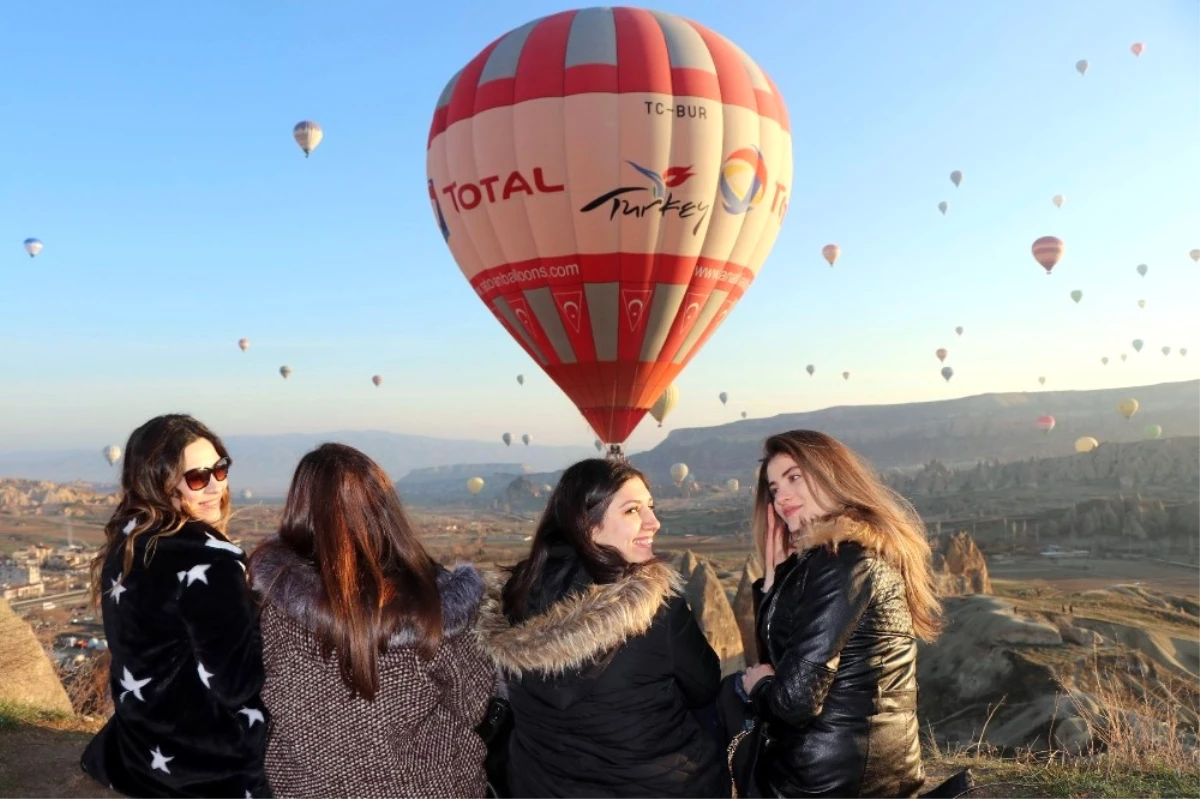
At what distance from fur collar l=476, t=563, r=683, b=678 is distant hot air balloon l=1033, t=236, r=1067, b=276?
3874cm

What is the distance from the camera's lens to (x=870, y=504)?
3.25 meters

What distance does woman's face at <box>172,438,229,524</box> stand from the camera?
10.0ft

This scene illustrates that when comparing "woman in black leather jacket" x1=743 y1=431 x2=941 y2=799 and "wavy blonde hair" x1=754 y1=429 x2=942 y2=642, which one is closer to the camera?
"woman in black leather jacket" x1=743 y1=431 x2=941 y2=799

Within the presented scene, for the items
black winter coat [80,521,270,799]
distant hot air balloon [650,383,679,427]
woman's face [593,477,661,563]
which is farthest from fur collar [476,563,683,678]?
distant hot air balloon [650,383,679,427]

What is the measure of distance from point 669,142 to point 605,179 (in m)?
1.32

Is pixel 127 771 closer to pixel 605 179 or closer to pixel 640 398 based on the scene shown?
pixel 605 179

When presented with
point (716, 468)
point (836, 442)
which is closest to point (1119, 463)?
point (716, 468)

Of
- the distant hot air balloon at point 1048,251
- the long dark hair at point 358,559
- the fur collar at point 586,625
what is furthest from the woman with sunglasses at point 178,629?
the distant hot air balloon at point 1048,251

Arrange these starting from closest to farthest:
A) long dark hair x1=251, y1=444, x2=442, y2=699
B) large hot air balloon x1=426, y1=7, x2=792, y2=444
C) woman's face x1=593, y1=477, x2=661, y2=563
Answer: long dark hair x1=251, y1=444, x2=442, y2=699, woman's face x1=593, y1=477, x2=661, y2=563, large hot air balloon x1=426, y1=7, x2=792, y2=444

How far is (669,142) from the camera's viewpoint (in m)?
16.3

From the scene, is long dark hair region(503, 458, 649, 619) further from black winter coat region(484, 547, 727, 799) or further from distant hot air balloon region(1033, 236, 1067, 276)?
distant hot air balloon region(1033, 236, 1067, 276)

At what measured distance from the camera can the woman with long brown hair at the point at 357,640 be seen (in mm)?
2732

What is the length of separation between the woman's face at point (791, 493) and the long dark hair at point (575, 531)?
679 mm

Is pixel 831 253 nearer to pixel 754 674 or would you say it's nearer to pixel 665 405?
pixel 665 405
